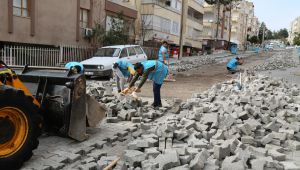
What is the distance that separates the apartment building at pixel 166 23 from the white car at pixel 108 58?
13.8 meters

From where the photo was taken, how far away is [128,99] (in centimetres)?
768

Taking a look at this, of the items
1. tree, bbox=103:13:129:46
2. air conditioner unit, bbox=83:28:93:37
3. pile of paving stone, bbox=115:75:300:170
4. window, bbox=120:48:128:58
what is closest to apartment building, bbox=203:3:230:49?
tree, bbox=103:13:129:46

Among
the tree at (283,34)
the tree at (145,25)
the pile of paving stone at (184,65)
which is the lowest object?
the pile of paving stone at (184,65)

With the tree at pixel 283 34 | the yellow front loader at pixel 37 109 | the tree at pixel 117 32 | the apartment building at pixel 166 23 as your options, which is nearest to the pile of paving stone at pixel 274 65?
the apartment building at pixel 166 23

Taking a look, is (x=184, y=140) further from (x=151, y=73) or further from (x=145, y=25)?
(x=145, y=25)

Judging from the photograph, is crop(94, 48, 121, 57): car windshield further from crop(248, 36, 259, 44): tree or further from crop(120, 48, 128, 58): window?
crop(248, 36, 259, 44): tree

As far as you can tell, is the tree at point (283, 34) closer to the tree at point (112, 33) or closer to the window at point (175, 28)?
the window at point (175, 28)

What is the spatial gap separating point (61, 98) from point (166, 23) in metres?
31.6

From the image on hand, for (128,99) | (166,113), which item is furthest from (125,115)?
(166,113)

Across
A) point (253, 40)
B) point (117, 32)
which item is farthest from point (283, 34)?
point (117, 32)

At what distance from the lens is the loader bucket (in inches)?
194

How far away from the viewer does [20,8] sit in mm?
17188

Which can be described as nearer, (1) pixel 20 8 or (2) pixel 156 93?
(2) pixel 156 93

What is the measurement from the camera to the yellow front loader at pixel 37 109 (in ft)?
13.1
